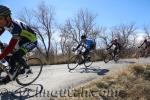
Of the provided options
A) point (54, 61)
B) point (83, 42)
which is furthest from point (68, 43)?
point (83, 42)

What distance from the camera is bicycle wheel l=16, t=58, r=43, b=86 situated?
922 cm

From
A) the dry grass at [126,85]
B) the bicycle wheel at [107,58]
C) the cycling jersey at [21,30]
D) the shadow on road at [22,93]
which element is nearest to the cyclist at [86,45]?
the dry grass at [126,85]

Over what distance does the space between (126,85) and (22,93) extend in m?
4.95

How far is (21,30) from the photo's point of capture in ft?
26.5

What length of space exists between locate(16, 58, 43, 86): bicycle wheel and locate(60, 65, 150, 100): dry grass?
1477mm

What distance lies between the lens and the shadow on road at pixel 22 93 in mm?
7943

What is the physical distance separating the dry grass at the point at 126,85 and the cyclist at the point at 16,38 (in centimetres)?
171

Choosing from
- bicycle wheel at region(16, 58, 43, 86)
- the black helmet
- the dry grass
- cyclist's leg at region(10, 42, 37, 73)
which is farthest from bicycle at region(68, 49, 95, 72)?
the black helmet

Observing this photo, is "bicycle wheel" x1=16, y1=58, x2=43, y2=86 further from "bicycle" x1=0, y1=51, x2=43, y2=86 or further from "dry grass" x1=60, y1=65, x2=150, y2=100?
"dry grass" x1=60, y1=65, x2=150, y2=100

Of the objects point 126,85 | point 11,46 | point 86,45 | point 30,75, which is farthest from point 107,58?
point 11,46

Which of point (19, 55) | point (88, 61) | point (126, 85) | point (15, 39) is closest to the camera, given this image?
point (15, 39)

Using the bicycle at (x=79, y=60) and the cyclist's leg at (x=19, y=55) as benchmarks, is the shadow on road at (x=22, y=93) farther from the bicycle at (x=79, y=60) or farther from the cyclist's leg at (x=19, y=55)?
the bicycle at (x=79, y=60)

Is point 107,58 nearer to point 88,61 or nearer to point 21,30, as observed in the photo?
point 88,61

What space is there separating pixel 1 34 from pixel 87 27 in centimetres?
6481
